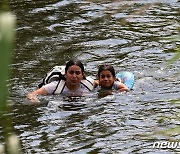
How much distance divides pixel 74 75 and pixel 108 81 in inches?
22.5

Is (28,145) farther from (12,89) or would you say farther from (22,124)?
→ (12,89)

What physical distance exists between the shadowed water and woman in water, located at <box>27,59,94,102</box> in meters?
0.14

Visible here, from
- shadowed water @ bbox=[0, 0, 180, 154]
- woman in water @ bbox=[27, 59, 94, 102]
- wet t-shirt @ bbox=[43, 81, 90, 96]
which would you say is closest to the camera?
shadowed water @ bbox=[0, 0, 180, 154]

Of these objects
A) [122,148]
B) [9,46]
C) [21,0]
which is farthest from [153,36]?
[9,46]

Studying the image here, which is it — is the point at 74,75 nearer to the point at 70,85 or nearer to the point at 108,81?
the point at 70,85

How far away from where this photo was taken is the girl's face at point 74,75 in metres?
7.97

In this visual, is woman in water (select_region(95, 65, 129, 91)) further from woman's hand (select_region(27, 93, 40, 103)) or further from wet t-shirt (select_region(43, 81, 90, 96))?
woman's hand (select_region(27, 93, 40, 103))

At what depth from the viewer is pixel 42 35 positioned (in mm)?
11594

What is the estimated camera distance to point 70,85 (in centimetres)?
824

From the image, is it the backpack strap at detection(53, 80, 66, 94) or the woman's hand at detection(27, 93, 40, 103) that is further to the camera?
the backpack strap at detection(53, 80, 66, 94)

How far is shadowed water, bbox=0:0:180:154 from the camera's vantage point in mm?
5891

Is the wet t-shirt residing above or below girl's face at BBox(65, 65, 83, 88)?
below

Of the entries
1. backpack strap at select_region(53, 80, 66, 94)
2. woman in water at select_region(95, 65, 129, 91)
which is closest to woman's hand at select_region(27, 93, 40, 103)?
backpack strap at select_region(53, 80, 66, 94)

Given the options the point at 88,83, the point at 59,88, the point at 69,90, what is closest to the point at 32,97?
the point at 59,88
